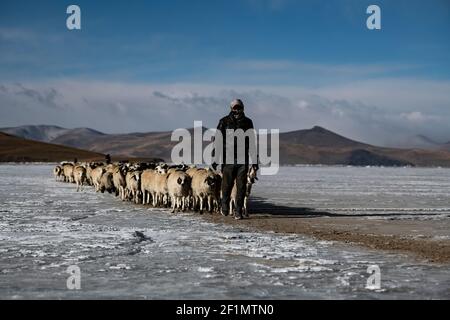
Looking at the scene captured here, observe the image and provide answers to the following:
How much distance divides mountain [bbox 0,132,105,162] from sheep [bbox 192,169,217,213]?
319 feet

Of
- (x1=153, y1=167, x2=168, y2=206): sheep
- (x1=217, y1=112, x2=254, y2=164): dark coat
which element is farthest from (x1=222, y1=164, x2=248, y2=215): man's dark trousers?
(x1=153, y1=167, x2=168, y2=206): sheep

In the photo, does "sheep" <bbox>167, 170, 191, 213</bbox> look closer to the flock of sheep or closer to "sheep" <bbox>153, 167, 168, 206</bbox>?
the flock of sheep

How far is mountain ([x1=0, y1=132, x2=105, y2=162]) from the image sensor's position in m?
112

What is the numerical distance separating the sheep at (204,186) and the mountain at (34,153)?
97222 mm

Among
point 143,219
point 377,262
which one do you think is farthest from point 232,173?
point 377,262

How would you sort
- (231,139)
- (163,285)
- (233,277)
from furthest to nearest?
(231,139), (233,277), (163,285)

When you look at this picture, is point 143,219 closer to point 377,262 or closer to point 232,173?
point 232,173

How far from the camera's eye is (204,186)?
13797 millimetres

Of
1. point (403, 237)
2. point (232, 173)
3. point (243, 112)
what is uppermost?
point (243, 112)

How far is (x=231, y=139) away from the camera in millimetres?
12266
